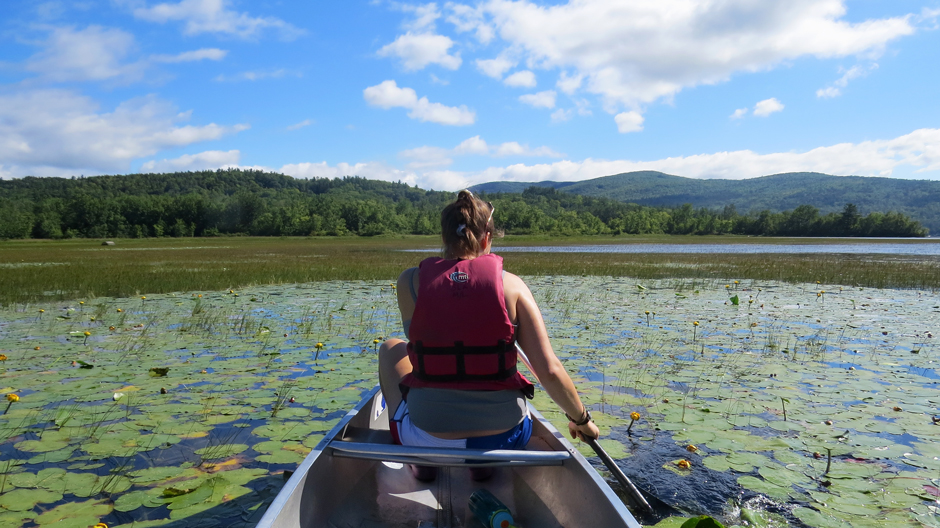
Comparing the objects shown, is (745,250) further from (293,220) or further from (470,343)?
(293,220)

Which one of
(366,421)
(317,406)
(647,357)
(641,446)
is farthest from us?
(647,357)

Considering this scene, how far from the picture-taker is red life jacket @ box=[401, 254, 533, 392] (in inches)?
98.8

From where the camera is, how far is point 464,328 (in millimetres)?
2531

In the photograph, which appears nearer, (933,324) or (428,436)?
(428,436)

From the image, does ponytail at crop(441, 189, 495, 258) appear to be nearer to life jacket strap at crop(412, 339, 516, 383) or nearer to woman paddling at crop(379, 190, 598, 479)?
woman paddling at crop(379, 190, 598, 479)

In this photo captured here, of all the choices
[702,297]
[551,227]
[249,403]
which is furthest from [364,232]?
[249,403]

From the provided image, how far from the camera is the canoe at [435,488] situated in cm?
248

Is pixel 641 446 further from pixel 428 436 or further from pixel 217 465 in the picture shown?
pixel 217 465

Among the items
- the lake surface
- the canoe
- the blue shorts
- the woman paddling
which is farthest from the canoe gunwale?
the lake surface

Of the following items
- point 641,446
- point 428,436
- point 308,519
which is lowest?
point 641,446

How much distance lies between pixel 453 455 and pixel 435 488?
0.63 m

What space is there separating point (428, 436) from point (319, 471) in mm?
561

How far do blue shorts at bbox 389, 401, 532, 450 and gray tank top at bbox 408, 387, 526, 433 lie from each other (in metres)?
0.07

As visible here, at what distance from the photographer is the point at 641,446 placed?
14.1 ft
